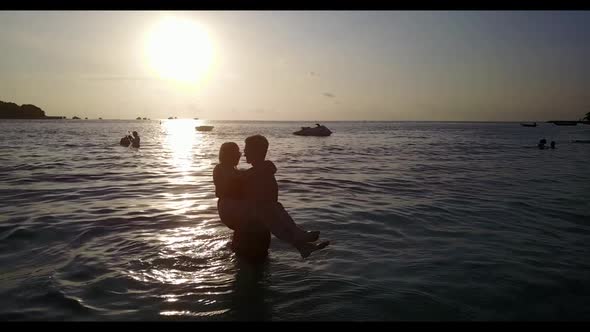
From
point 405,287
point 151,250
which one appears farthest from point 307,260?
point 151,250

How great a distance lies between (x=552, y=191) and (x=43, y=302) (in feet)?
55.5

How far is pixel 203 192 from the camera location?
47.4 feet

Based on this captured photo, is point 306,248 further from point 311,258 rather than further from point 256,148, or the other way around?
point 256,148

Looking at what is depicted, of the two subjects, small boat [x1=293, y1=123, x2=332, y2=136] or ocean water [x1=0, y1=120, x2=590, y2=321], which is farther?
small boat [x1=293, y1=123, x2=332, y2=136]

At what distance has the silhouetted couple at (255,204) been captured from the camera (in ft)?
20.4

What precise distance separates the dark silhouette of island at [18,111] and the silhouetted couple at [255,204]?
192368mm

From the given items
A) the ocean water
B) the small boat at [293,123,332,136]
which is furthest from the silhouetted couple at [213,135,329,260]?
the small boat at [293,123,332,136]

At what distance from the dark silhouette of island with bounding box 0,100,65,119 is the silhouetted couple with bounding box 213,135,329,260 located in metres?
192

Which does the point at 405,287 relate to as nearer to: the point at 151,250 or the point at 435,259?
the point at 435,259

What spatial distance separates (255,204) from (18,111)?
198m

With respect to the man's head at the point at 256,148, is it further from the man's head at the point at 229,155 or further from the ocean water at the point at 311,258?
the ocean water at the point at 311,258

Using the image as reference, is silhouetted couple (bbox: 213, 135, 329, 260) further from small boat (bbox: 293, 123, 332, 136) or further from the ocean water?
small boat (bbox: 293, 123, 332, 136)

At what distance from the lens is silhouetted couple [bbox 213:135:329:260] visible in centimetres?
622

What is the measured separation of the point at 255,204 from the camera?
639 cm
